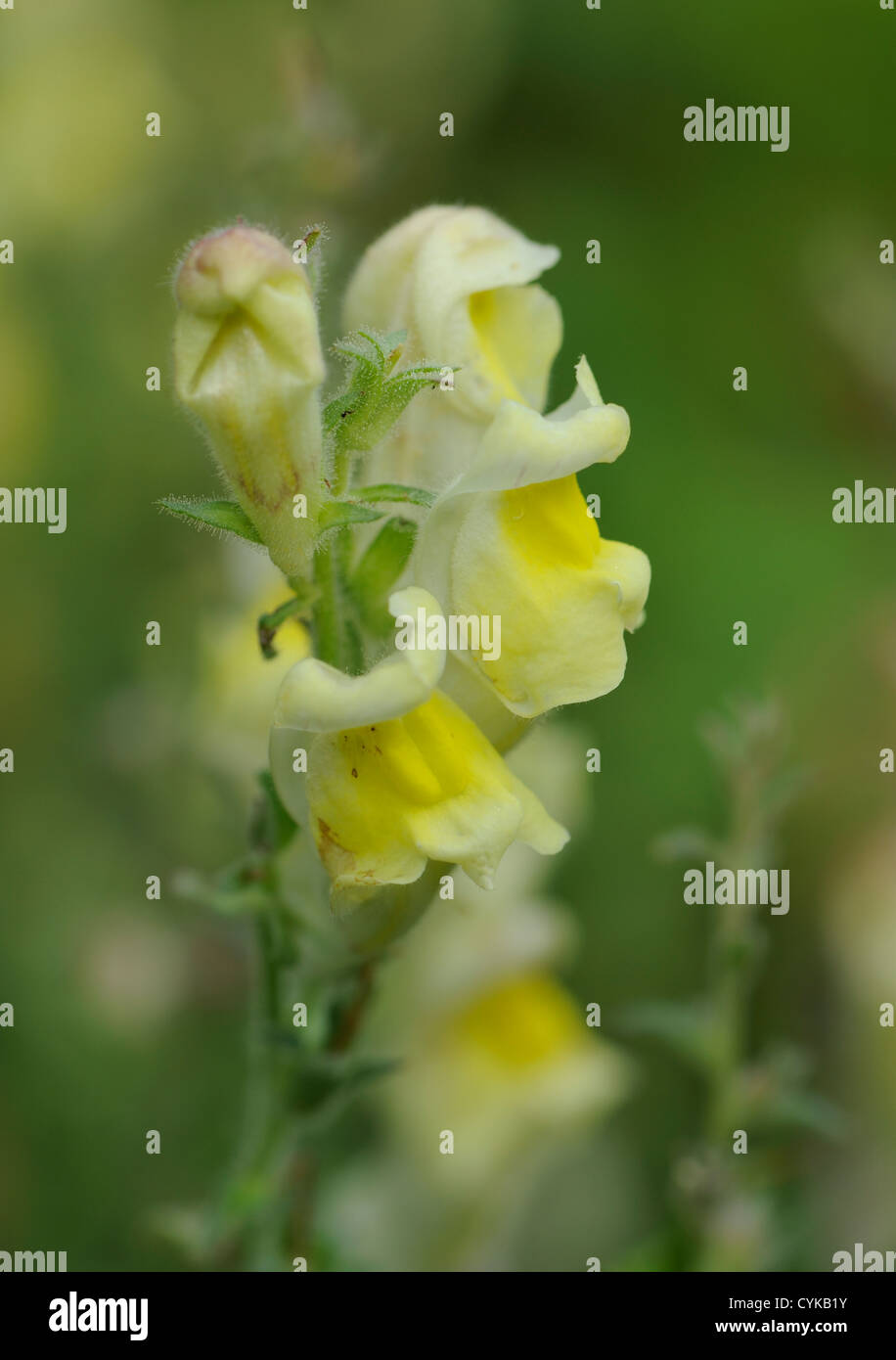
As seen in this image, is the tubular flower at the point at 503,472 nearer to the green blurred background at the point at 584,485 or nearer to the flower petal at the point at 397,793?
the flower petal at the point at 397,793

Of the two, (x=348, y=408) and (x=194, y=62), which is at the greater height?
(x=194, y=62)

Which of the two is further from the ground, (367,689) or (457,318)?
(457,318)

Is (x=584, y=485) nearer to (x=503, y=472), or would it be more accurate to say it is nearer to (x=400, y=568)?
(x=400, y=568)

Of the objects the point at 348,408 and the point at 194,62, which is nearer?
the point at 348,408

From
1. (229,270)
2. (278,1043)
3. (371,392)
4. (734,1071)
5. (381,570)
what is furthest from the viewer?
(734,1071)

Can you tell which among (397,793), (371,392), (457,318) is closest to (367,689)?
(397,793)

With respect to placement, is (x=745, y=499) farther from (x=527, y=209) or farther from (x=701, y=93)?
(x=701, y=93)

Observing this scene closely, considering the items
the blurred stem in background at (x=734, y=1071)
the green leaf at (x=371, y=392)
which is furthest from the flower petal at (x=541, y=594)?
the blurred stem in background at (x=734, y=1071)

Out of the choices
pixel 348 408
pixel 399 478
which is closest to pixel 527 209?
pixel 399 478
